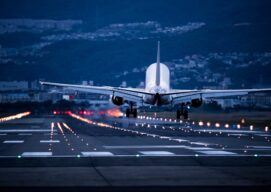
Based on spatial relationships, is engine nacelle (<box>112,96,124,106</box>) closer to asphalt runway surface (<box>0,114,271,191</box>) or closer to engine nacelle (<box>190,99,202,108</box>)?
engine nacelle (<box>190,99,202,108</box>)

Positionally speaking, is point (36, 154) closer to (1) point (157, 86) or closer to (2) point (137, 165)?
(2) point (137, 165)

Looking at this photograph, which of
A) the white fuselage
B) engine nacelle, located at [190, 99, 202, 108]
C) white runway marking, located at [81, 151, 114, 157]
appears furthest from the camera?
engine nacelle, located at [190, 99, 202, 108]

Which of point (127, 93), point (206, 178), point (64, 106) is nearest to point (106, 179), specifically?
point (206, 178)

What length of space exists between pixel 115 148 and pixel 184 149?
3.58 meters

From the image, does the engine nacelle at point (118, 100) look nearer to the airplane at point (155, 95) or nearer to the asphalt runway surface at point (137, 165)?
the airplane at point (155, 95)

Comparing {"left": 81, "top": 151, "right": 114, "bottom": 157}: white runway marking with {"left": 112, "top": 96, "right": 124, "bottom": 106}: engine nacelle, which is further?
{"left": 112, "top": 96, "right": 124, "bottom": 106}: engine nacelle

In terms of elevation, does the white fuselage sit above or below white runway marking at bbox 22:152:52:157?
above

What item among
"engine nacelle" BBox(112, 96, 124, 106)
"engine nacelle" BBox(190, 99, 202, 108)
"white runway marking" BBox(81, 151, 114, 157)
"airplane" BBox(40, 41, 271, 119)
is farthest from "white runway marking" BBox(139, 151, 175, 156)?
"engine nacelle" BBox(190, 99, 202, 108)

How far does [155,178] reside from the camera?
87.8 ft

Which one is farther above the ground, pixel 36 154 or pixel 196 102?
pixel 196 102

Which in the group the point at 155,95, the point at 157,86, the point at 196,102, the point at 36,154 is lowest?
the point at 36,154

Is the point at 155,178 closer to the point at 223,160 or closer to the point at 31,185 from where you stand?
the point at 31,185

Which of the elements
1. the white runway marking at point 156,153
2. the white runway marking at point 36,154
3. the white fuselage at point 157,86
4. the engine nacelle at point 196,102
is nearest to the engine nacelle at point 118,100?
the white fuselage at point 157,86

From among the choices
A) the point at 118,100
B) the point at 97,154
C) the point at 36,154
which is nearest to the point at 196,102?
the point at 118,100
